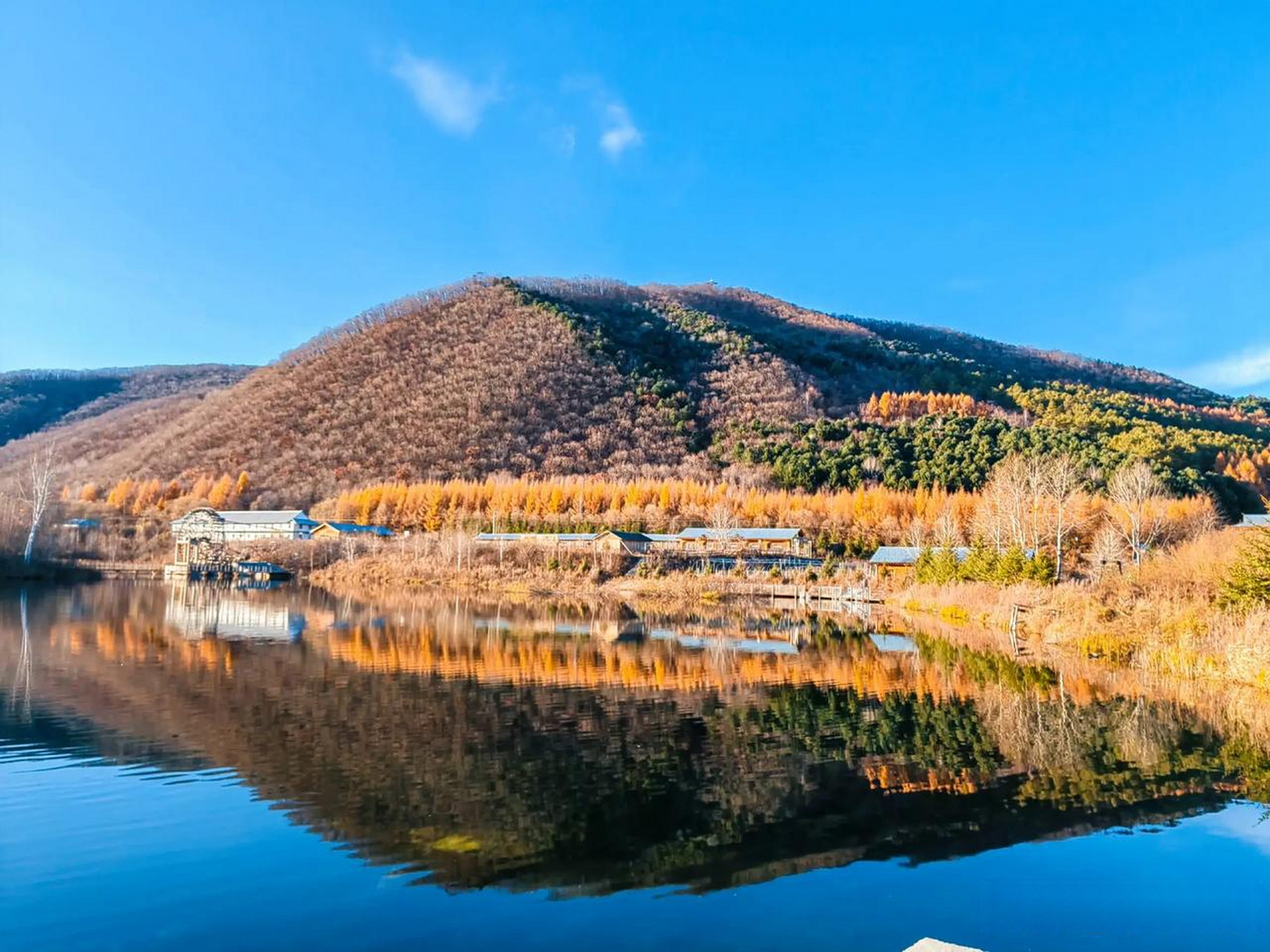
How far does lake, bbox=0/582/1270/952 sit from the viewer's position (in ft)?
23.5

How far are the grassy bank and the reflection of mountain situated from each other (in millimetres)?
3050

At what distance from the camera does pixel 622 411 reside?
341 ft

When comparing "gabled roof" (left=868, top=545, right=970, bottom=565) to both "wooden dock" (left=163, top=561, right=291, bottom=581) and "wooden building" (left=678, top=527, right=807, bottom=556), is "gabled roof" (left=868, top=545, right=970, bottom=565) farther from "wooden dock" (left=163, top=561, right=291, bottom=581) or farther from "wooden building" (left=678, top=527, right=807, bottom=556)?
"wooden dock" (left=163, top=561, right=291, bottom=581)

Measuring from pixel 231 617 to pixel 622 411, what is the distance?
72676 mm

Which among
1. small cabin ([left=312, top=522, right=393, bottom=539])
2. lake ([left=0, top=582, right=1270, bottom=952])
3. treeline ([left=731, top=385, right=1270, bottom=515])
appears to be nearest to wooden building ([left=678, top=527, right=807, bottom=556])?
treeline ([left=731, top=385, right=1270, bottom=515])

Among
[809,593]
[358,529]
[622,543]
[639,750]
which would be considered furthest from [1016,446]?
[639,750]

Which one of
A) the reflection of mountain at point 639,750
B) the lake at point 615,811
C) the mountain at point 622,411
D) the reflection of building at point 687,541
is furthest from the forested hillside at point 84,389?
the lake at point 615,811

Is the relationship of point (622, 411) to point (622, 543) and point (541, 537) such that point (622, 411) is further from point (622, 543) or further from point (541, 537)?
point (622, 543)

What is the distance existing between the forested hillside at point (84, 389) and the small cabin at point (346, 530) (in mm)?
92389

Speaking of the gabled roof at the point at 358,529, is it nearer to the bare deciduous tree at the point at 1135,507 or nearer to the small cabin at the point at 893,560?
the small cabin at the point at 893,560

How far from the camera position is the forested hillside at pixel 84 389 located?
466 ft

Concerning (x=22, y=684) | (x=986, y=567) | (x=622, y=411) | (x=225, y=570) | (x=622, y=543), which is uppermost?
(x=622, y=411)

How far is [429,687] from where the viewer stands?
1823 centimetres

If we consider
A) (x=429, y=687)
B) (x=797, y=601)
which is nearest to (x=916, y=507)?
(x=797, y=601)
